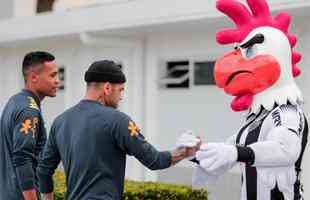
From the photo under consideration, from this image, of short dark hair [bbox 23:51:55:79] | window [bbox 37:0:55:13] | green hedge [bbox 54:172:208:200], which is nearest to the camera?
short dark hair [bbox 23:51:55:79]

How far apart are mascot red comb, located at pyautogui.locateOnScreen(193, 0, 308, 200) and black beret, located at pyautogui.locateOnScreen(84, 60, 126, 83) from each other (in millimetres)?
628

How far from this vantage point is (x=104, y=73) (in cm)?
428

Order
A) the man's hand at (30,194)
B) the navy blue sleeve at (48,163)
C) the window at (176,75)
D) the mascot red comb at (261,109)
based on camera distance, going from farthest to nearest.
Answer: the window at (176,75)
the man's hand at (30,194)
the navy blue sleeve at (48,163)
the mascot red comb at (261,109)

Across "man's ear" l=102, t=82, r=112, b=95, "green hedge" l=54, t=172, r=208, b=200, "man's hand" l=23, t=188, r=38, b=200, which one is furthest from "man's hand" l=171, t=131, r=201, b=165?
"green hedge" l=54, t=172, r=208, b=200

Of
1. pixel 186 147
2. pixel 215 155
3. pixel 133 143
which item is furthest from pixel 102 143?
pixel 215 155

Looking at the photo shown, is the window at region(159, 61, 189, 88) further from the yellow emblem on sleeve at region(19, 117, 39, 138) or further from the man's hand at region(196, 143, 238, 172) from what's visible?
the man's hand at region(196, 143, 238, 172)

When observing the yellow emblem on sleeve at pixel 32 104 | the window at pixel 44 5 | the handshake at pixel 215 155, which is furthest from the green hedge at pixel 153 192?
the window at pixel 44 5

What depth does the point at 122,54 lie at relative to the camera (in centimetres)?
1052

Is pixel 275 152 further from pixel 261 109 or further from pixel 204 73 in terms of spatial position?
pixel 204 73

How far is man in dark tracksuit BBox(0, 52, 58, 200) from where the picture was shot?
4738mm

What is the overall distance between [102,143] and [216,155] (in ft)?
2.42

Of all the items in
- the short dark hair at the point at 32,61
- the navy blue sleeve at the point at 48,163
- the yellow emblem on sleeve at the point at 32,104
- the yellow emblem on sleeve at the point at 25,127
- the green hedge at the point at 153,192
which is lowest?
the green hedge at the point at 153,192

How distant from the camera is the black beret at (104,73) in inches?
169

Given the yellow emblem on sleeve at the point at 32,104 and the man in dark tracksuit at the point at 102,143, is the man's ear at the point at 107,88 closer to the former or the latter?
the man in dark tracksuit at the point at 102,143
